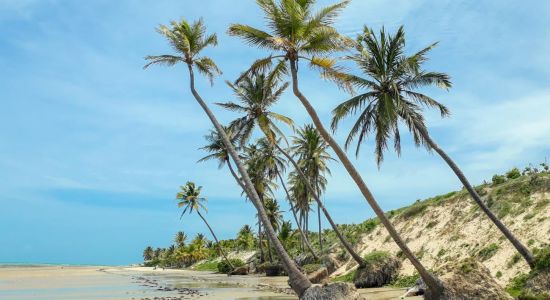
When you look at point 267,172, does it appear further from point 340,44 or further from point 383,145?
point 340,44

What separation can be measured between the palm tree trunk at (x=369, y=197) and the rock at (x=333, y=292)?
247 cm

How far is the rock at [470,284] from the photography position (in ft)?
50.5

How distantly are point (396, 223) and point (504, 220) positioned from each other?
38.1ft

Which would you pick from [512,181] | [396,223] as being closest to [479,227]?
[512,181]

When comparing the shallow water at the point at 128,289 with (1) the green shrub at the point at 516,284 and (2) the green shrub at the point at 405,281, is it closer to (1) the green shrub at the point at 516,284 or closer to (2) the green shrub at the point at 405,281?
(2) the green shrub at the point at 405,281

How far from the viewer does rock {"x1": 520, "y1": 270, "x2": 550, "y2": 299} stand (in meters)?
15.7

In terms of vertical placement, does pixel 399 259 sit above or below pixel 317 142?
below

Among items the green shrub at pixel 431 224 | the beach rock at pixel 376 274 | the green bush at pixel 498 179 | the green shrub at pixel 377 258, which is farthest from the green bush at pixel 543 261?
the green shrub at pixel 431 224

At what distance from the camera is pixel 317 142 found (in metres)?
42.5

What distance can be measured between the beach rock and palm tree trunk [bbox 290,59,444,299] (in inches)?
412

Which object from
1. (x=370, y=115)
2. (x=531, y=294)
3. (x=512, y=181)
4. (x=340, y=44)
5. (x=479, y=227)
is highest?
(x=340, y=44)

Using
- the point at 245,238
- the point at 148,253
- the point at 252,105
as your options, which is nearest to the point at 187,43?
the point at 252,105

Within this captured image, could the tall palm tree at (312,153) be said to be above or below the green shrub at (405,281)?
above

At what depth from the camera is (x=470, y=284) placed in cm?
1555
